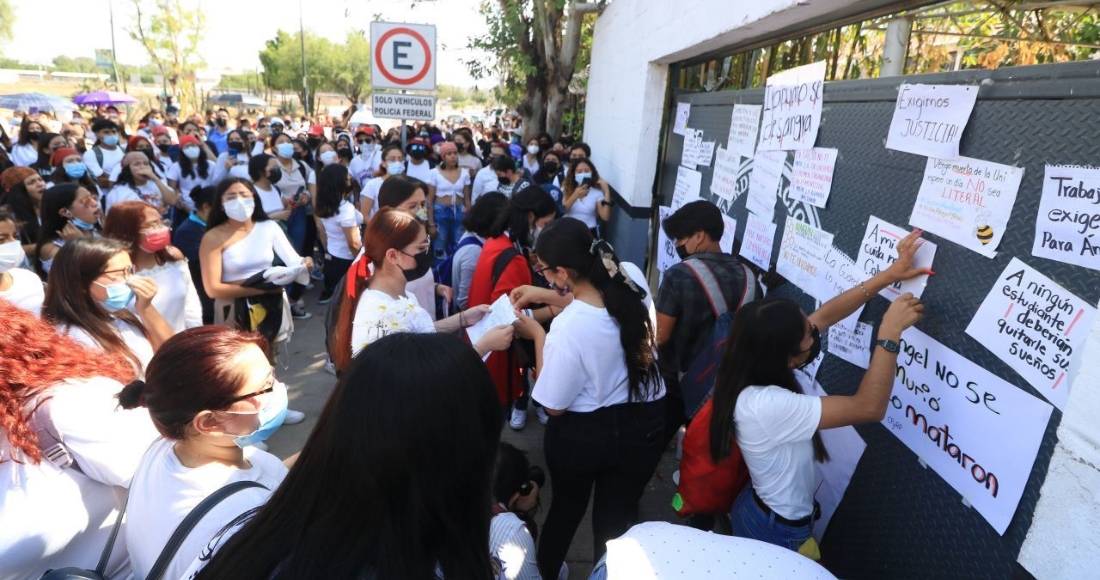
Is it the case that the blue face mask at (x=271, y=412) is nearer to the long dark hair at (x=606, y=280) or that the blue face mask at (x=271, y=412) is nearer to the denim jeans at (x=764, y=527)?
the long dark hair at (x=606, y=280)

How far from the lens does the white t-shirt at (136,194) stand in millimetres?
5438

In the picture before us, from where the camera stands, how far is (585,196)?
248 inches

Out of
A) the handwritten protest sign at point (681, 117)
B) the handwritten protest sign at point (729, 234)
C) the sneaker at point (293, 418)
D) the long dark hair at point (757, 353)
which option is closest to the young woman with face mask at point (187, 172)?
the sneaker at point (293, 418)

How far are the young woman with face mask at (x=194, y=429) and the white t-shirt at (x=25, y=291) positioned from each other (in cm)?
168

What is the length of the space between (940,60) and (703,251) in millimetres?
1272

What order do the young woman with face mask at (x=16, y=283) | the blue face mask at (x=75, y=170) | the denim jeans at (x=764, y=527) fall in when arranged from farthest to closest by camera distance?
the blue face mask at (x=75, y=170)
the young woman with face mask at (x=16, y=283)
the denim jeans at (x=764, y=527)

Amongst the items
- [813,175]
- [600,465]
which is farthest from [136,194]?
[813,175]

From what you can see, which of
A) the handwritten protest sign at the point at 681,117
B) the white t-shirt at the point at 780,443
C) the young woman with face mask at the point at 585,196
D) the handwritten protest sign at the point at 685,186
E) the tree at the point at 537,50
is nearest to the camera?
the white t-shirt at the point at 780,443

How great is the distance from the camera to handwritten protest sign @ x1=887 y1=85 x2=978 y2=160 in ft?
6.55

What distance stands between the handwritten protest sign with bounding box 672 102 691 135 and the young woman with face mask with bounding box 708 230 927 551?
320 centimetres

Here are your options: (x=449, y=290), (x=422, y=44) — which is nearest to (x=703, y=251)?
(x=449, y=290)

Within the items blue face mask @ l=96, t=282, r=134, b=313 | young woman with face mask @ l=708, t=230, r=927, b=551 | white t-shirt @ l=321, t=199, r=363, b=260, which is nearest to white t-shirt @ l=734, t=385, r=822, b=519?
young woman with face mask @ l=708, t=230, r=927, b=551

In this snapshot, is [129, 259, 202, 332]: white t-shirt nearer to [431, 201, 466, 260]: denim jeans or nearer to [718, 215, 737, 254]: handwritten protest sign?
A: [718, 215, 737, 254]: handwritten protest sign

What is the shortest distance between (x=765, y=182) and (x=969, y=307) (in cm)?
170
